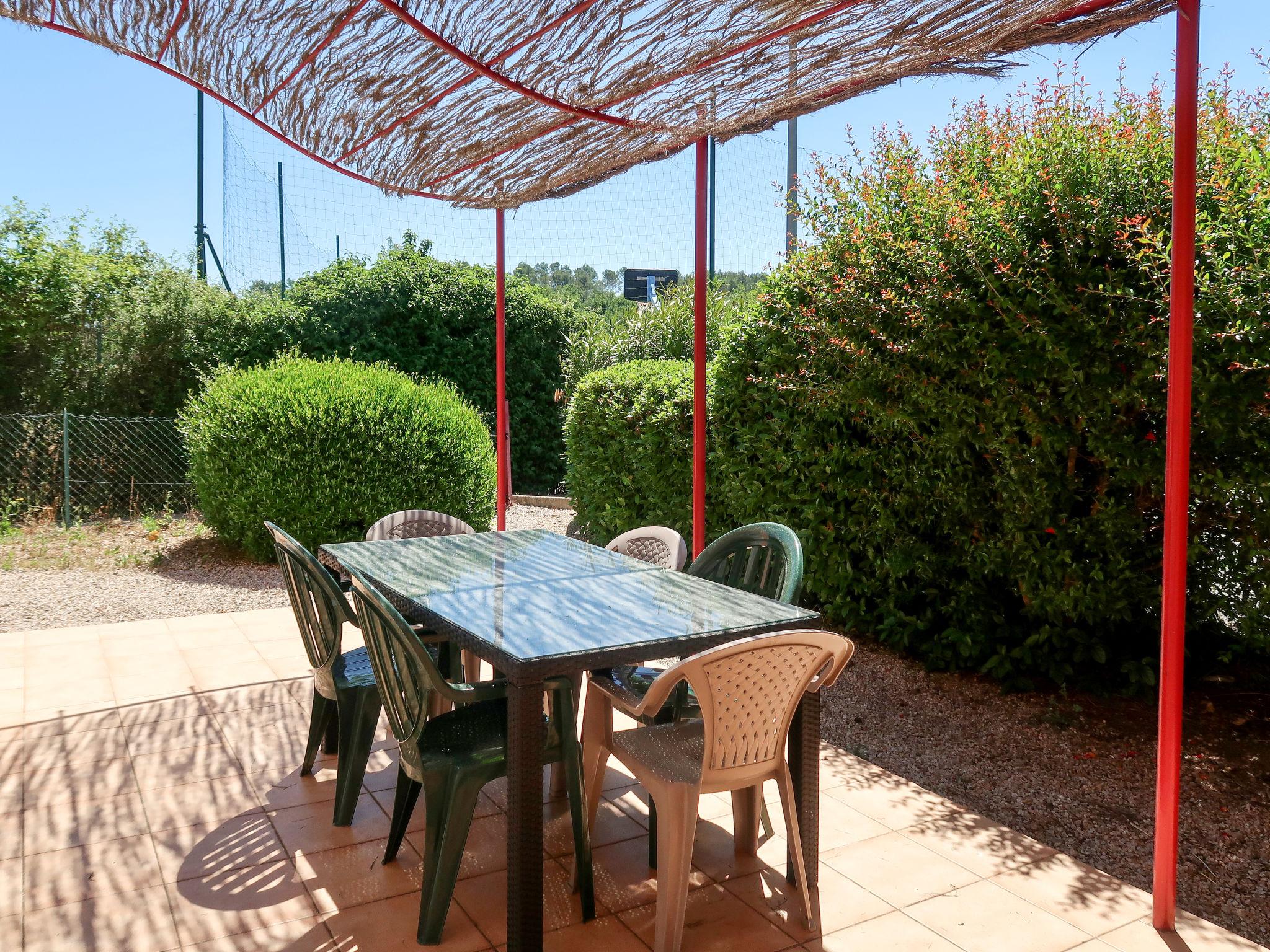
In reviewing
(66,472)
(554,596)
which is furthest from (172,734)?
(66,472)

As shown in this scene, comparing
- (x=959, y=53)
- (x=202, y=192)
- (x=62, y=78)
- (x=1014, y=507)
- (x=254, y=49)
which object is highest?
(x=62, y=78)

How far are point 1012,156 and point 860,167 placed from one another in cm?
72

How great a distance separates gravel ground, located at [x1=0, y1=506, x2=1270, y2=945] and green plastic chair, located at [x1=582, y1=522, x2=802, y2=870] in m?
0.98

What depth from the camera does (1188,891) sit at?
2688 mm

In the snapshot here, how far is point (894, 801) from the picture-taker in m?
3.12

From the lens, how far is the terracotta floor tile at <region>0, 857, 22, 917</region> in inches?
94.1

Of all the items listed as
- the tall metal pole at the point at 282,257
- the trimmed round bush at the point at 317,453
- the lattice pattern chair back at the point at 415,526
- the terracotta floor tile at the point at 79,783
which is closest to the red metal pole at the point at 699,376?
the lattice pattern chair back at the point at 415,526

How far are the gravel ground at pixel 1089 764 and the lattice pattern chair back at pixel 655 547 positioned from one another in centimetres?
107

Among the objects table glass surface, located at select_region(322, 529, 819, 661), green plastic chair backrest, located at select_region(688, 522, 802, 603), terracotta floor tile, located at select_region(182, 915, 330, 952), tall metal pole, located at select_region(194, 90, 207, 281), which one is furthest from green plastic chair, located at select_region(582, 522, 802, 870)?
tall metal pole, located at select_region(194, 90, 207, 281)

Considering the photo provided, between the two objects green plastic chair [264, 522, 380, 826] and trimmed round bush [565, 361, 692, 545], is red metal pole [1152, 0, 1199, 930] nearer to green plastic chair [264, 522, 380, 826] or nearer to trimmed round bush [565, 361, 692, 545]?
green plastic chair [264, 522, 380, 826]

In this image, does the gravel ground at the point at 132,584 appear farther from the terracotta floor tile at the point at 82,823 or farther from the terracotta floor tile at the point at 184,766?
the terracotta floor tile at the point at 82,823

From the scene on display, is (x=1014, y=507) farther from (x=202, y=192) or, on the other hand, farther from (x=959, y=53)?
(x=202, y=192)

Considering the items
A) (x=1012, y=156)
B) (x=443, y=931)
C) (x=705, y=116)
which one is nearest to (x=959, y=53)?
(x=705, y=116)

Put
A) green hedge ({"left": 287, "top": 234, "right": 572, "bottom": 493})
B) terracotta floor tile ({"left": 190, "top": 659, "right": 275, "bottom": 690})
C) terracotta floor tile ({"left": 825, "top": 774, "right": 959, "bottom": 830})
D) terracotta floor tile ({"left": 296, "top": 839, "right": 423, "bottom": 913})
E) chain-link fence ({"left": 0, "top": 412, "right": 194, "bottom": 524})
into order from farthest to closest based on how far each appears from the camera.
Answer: green hedge ({"left": 287, "top": 234, "right": 572, "bottom": 493}) < chain-link fence ({"left": 0, "top": 412, "right": 194, "bottom": 524}) < terracotta floor tile ({"left": 190, "top": 659, "right": 275, "bottom": 690}) < terracotta floor tile ({"left": 825, "top": 774, "right": 959, "bottom": 830}) < terracotta floor tile ({"left": 296, "top": 839, "right": 423, "bottom": 913})
